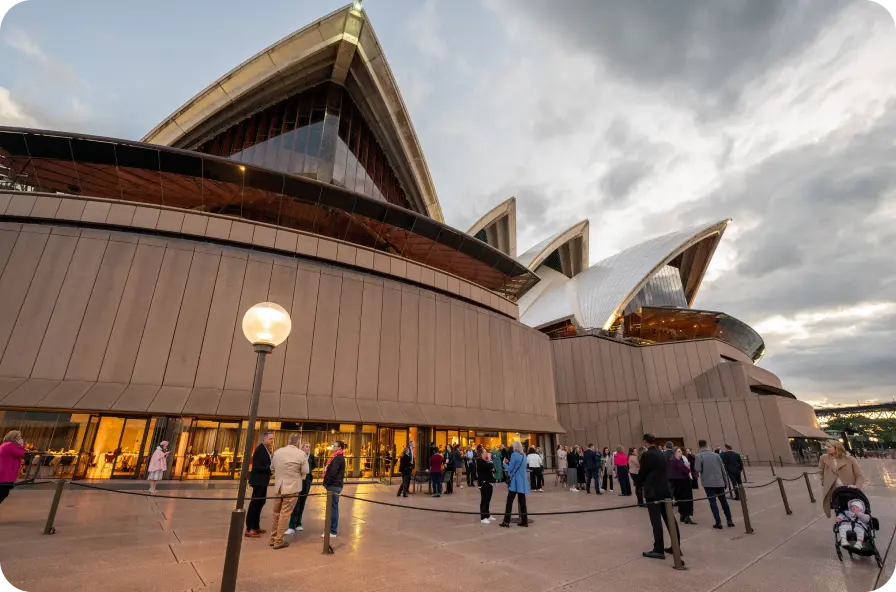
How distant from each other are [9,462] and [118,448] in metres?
7.95

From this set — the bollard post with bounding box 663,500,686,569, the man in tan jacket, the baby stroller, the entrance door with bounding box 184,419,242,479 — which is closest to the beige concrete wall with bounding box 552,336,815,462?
the entrance door with bounding box 184,419,242,479

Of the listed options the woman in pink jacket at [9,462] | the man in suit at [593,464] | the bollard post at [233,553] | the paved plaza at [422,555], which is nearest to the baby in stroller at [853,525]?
the paved plaza at [422,555]

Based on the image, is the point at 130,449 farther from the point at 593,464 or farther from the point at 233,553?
the point at 593,464

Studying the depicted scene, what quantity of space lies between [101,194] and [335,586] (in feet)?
75.3

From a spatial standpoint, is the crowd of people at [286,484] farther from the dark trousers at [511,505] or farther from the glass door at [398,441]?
the glass door at [398,441]

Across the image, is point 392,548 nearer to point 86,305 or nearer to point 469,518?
point 469,518

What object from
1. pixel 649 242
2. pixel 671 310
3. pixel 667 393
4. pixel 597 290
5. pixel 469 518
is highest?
pixel 649 242

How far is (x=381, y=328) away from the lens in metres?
17.6

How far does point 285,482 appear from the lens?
6.16m

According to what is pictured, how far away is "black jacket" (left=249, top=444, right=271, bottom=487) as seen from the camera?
6750 millimetres

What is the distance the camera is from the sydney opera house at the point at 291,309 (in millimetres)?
13312

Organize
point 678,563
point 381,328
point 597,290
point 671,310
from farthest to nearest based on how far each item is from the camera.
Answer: point 597,290 → point 671,310 → point 381,328 → point 678,563

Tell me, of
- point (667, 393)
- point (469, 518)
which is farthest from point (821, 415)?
point (469, 518)

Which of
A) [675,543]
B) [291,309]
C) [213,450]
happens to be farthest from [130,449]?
[675,543]
